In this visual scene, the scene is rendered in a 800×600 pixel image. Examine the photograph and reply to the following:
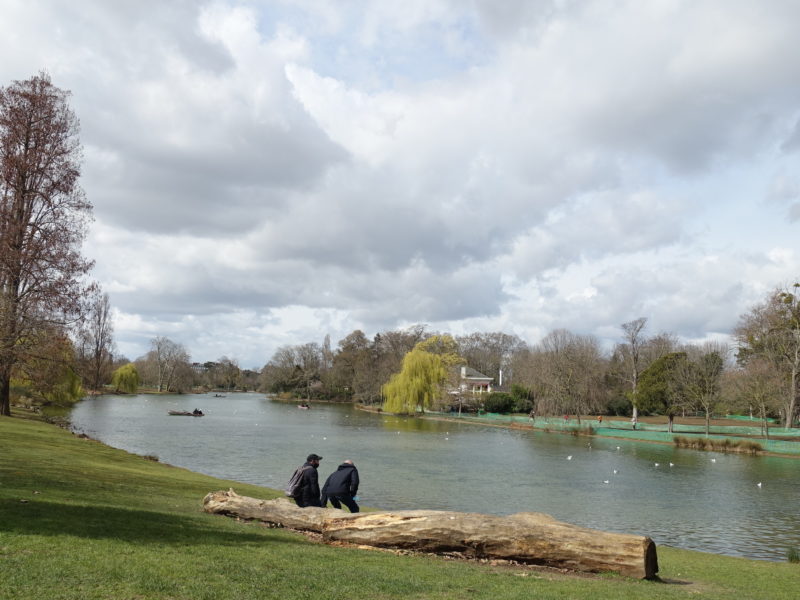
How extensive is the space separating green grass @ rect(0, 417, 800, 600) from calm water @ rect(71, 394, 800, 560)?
836 centimetres

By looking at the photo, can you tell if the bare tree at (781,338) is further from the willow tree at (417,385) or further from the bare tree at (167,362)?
the bare tree at (167,362)

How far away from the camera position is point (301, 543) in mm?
11492

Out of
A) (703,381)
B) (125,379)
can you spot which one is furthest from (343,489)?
(125,379)

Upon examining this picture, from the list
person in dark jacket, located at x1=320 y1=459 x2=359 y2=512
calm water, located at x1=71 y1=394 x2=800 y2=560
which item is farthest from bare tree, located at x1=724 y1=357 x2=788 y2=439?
person in dark jacket, located at x1=320 y1=459 x2=359 y2=512

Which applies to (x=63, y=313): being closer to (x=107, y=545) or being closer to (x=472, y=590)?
(x=107, y=545)

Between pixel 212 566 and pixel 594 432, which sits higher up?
pixel 212 566

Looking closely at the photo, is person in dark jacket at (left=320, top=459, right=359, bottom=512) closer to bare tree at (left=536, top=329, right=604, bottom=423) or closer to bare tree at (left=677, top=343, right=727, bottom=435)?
bare tree at (left=677, top=343, right=727, bottom=435)

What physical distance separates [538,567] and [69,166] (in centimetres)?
3532

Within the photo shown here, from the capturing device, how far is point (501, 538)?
11500 millimetres

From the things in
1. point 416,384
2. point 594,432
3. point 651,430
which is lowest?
point 594,432

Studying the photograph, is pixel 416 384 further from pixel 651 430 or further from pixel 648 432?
pixel 648 432

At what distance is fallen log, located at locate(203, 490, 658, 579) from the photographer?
11.0 m

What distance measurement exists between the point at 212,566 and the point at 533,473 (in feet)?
98.2

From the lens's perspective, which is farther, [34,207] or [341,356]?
[341,356]
